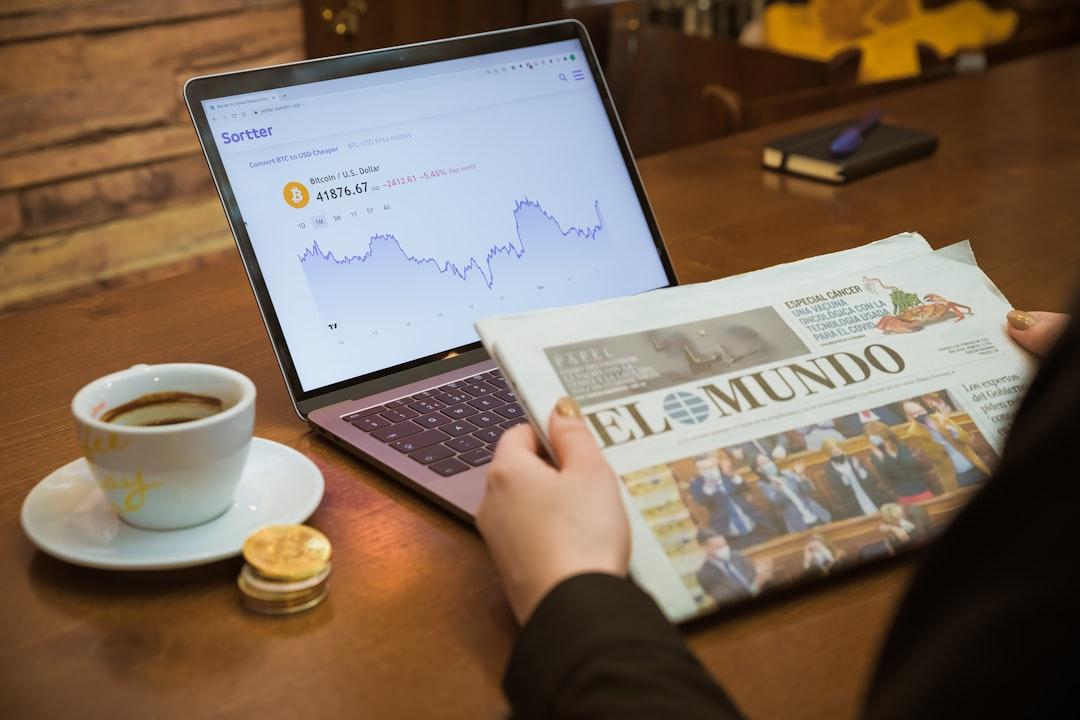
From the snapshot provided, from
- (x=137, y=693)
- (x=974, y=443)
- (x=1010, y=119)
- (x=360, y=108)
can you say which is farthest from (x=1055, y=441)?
(x=1010, y=119)

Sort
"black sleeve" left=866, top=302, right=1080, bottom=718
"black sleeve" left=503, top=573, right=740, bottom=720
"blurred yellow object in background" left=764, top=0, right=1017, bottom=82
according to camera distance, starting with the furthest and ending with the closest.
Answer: "blurred yellow object in background" left=764, top=0, right=1017, bottom=82 < "black sleeve" left=503, top=573, right=740, bottom=720 < "black sleeve" left=866, top=302, right=1080, bottom=718

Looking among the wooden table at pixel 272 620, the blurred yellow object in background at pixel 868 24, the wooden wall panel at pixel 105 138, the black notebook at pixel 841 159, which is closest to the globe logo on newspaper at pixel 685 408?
the wooden table at pixel 272 620

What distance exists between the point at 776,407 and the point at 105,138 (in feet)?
6.90

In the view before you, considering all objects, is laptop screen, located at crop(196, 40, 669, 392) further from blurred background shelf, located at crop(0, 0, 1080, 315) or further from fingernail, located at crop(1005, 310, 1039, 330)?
blurred background shelf, located at crop(0, 0, 1080, 315)

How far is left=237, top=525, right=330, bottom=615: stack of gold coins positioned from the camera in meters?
0.64

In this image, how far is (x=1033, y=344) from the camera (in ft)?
2.54

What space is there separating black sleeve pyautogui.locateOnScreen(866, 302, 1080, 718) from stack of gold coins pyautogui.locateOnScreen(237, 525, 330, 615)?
1.10 feet

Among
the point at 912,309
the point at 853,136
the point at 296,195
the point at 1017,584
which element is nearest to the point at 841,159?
the point at 853,136

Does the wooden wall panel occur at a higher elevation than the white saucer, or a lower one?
lower

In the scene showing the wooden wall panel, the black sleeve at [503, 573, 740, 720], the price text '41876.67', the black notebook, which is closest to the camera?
the black sleeve at [503, 573, 740, 720]

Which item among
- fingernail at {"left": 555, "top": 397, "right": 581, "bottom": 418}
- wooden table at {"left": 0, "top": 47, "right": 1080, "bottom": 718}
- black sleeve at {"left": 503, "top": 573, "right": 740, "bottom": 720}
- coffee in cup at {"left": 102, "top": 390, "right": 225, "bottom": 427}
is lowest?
wooden table at {"left": 0, "top": 47, "right": 1080, "bottom": 718}

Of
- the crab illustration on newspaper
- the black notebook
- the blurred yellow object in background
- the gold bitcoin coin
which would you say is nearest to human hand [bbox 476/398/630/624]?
the gold bitcoin coin

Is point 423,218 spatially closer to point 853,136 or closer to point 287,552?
point 287,552

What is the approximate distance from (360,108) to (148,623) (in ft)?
1.50
